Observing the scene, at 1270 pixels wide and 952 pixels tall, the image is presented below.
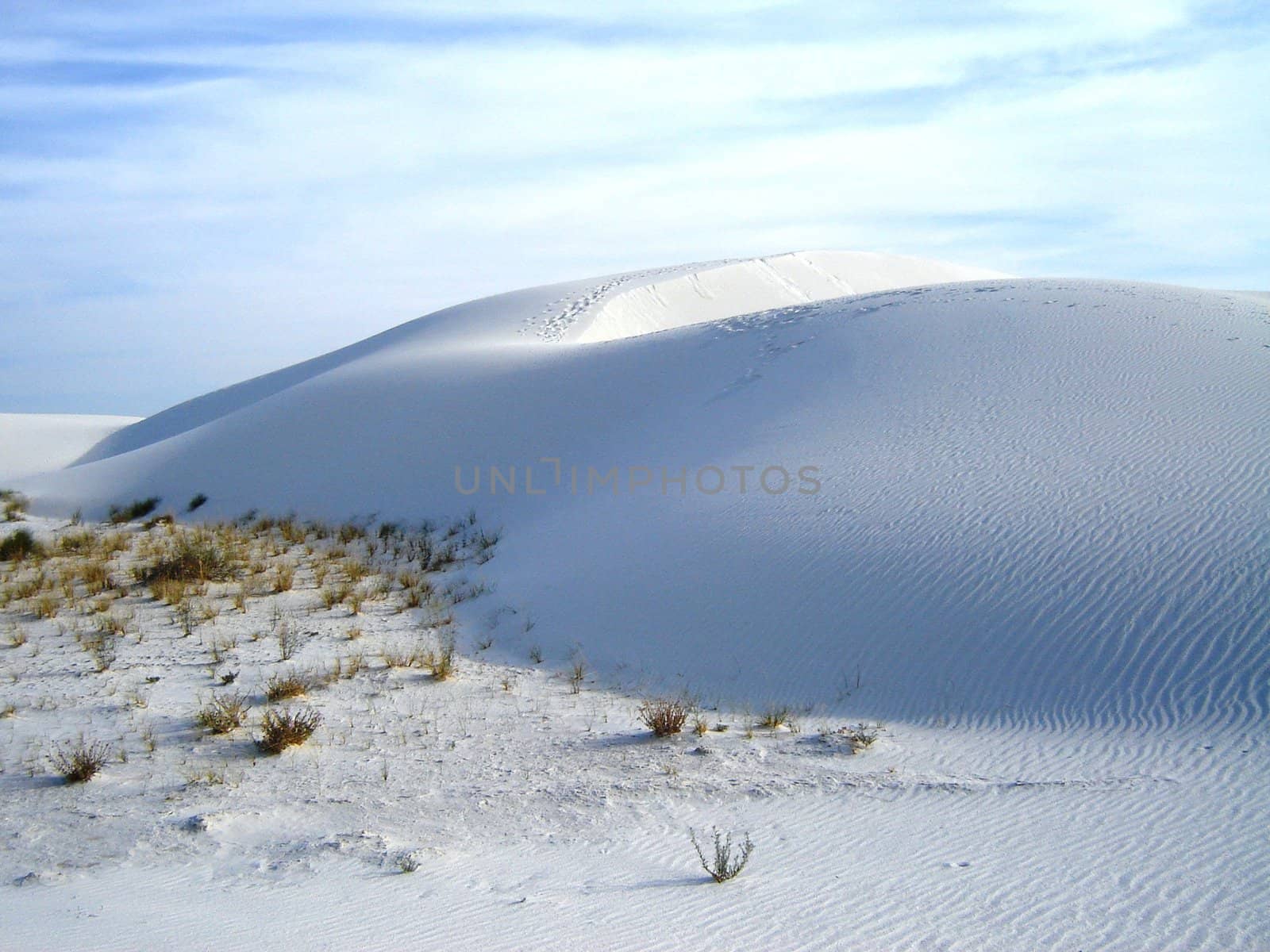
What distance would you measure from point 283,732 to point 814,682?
13.1 feet

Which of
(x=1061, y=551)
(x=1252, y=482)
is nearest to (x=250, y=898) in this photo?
(x=1061, y=551)

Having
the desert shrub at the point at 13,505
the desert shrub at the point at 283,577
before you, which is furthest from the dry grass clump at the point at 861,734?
the desert shrub at the point at 13,505

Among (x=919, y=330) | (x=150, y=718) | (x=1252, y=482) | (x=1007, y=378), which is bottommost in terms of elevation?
(x=150, y=718)

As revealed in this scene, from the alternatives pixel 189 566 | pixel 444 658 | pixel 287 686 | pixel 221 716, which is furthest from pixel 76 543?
pixel 221 716

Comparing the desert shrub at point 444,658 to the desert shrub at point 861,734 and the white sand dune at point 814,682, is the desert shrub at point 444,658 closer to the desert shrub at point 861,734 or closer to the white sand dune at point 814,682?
the white sand dune at point 814,682

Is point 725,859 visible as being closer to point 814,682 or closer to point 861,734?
point 861,734

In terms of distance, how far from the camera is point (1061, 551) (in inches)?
341

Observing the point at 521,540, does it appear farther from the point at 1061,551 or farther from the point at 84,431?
the point at 84,431

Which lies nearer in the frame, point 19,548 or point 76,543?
point 19,548

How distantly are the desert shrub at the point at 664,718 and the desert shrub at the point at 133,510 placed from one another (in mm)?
11761

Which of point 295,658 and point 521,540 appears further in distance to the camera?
point 521,540

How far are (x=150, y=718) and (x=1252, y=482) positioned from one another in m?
9.89

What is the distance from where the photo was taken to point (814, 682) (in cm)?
783

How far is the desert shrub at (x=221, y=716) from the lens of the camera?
6664 mm
